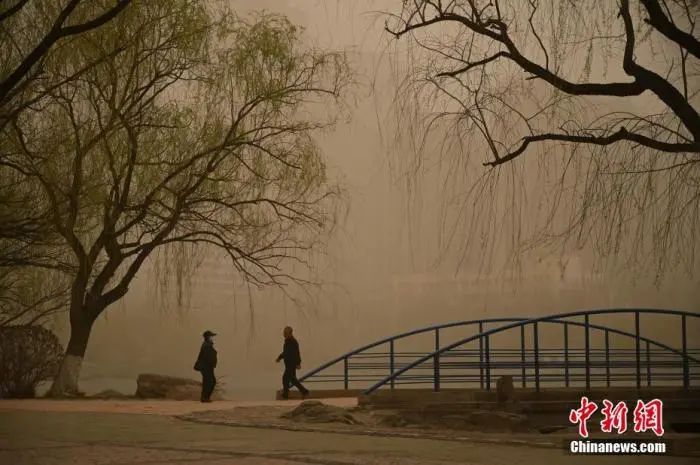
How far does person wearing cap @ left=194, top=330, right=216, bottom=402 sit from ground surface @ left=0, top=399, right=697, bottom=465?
15.0ft

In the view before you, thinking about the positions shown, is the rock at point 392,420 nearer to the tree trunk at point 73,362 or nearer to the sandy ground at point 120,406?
the sandy ground at point 120,406

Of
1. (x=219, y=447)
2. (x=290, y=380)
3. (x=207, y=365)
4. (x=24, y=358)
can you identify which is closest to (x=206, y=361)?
(x=207, y=365)

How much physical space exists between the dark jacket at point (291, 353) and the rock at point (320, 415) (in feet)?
17.3

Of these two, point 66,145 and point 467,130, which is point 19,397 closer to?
point 66,145

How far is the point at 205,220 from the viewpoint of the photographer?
18531 millimetres

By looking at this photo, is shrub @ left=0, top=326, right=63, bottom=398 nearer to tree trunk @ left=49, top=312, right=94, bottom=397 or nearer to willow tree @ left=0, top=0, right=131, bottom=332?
tree trunk @ left=49, top=312, right=94, bottom=397

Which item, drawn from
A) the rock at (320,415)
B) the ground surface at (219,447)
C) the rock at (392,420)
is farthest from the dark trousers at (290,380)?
the rock at (392,420)

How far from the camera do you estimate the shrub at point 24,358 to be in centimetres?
1772

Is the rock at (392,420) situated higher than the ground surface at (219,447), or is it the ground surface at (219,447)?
the rock at (392,420)

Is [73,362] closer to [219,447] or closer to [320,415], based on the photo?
Answer: [320,415]

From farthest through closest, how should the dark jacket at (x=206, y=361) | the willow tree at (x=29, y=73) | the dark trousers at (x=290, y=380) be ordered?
the dark trousers at (x=290, y=380) → the dark jacket at (x=206, y=361) → the willow tree at (x=29, y=73)

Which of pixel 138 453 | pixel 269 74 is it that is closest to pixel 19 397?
pixel 269 74

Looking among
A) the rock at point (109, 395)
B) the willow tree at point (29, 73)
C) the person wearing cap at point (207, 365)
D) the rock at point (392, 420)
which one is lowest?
the rock at point (392, 420)

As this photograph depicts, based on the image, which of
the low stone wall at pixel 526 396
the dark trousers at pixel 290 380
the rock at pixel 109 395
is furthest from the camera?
the rock at pixel 109 395
